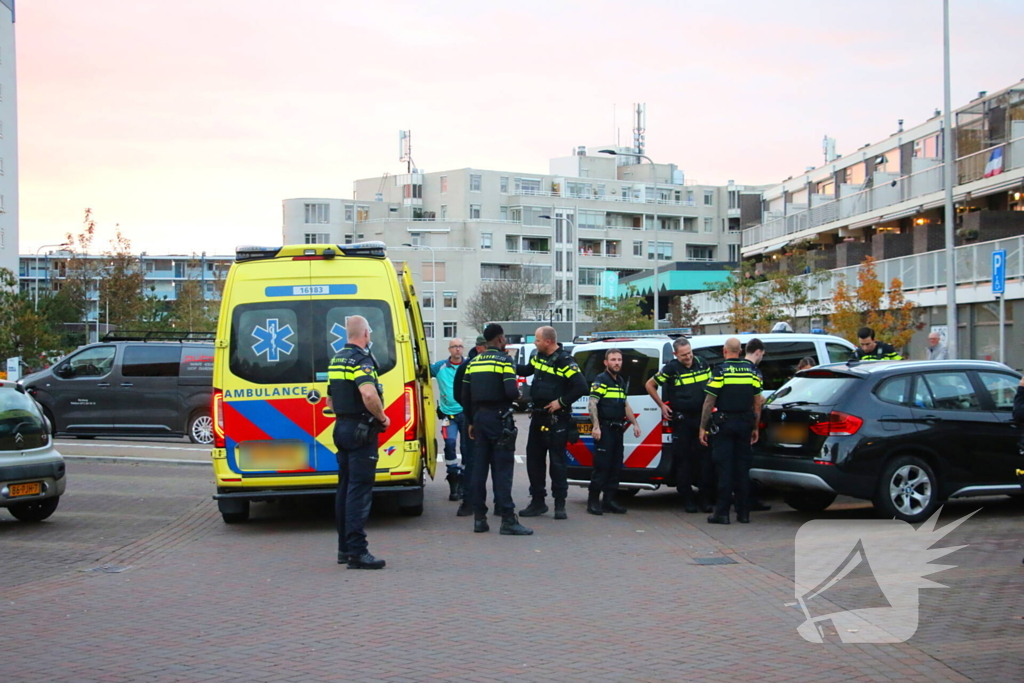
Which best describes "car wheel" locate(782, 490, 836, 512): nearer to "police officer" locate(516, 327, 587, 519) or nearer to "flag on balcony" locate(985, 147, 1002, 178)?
"police officer" locate(516, 327, 587, 519)

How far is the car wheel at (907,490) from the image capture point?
10.4 metres

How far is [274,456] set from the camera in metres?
10.4

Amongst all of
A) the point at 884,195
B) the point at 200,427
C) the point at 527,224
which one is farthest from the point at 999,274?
the point at 527,224

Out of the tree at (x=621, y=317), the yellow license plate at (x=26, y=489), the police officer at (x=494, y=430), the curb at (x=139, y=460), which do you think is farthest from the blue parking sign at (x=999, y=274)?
the tree at (x=621, y=317)

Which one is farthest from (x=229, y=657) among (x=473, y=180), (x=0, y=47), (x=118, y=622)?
(x=473, y=180)

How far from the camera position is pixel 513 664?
231 inches

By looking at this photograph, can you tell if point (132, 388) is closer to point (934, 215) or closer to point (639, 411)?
point (639, 411)

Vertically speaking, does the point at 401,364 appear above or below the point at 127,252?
below

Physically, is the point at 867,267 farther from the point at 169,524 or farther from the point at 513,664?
the point at 513,664

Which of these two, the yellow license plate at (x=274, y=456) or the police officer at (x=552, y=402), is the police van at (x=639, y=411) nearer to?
the police officer at (x=552, y=402)

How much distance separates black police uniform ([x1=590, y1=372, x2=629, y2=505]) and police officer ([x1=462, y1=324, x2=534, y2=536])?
1300mm

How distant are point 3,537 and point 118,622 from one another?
174 inches

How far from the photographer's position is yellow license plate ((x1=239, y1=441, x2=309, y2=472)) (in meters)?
10.4

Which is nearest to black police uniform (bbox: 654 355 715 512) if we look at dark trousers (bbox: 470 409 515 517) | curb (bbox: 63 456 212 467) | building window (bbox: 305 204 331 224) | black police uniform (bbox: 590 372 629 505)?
black police uniform (bbox: 590 372 629 505)
